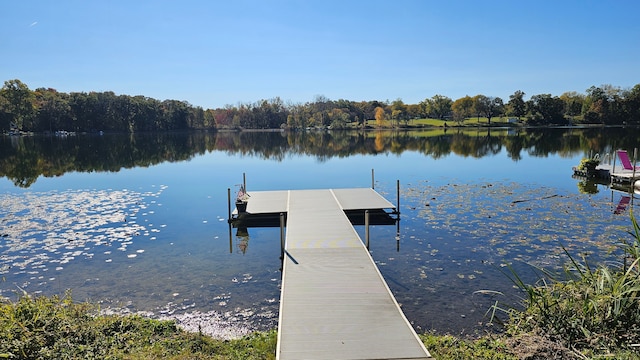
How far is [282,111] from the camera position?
148m

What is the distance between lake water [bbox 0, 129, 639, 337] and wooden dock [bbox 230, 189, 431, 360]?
1067 mm

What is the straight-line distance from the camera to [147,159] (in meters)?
47.1

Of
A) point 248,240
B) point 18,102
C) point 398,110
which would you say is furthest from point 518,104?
point 18,102

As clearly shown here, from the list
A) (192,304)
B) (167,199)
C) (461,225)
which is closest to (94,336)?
(192,304)

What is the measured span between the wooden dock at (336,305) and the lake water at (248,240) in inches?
42.0

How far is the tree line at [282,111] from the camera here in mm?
109062

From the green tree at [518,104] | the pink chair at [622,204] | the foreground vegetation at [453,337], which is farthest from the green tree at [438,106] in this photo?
the foreground vegetation at [453,337]

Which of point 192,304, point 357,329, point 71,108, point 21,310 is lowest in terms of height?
point 192,304

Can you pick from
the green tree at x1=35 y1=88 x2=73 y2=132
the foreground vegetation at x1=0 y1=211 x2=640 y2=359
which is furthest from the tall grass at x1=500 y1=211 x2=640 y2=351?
the green tree at x1=35 y1=88 x2=73 y2=132

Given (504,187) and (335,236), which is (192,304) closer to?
(335,236)

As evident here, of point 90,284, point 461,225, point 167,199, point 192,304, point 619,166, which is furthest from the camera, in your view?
point 619,166

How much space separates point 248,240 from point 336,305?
8426 mm

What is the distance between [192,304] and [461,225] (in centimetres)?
1137

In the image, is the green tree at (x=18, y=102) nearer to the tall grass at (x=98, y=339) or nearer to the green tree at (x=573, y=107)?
the tall grass at (x=98, y=339)
